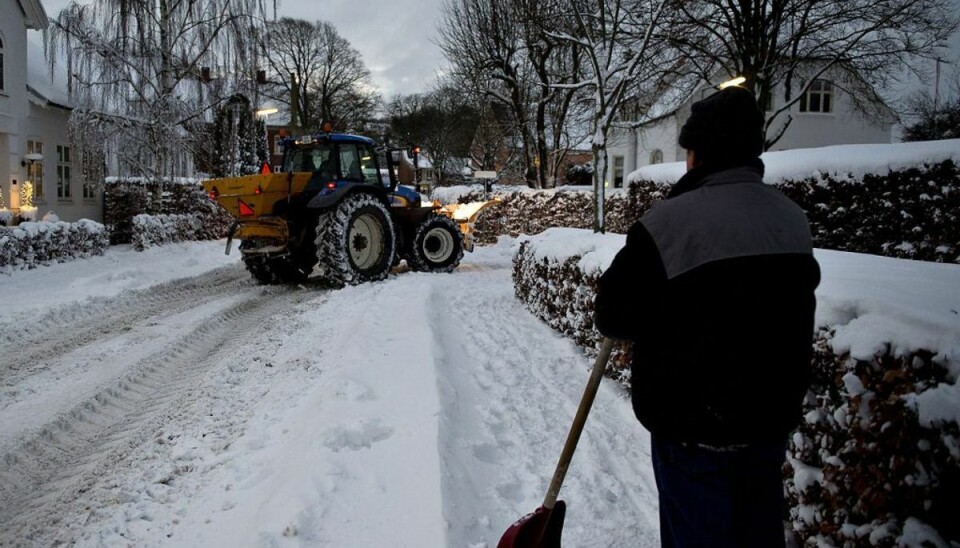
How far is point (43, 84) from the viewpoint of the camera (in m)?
20.9

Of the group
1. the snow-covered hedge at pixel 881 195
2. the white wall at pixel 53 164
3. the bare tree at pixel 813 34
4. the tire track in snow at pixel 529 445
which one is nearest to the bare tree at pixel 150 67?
the white wall at pixel 53 164

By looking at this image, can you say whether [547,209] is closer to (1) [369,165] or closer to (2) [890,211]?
(1) [369,165]

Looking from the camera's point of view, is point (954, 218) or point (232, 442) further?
point (954, 218)

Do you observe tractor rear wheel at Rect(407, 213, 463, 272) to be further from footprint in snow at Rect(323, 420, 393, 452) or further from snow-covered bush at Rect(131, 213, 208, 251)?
snow-covered bush at Rect(131, 213, 208, 251)

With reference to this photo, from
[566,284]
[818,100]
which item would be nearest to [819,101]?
[818,100]

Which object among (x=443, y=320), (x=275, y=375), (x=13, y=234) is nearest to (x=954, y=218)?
(x=443, y=320)

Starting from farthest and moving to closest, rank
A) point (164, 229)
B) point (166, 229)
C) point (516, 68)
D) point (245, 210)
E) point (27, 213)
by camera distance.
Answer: point (516, 68), point (166, 229), point (164, 229), point (27, 213), point (245, 210)

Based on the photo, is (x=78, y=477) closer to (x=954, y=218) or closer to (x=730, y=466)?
(x=730, y=466)

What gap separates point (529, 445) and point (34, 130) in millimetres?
21681

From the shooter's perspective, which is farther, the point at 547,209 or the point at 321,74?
the point at 321,74

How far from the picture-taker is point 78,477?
147 inches

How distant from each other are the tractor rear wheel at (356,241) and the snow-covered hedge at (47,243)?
254 inches

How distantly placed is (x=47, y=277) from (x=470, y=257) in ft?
29.1

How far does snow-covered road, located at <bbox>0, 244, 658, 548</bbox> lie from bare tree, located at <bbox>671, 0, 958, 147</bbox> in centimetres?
1142
